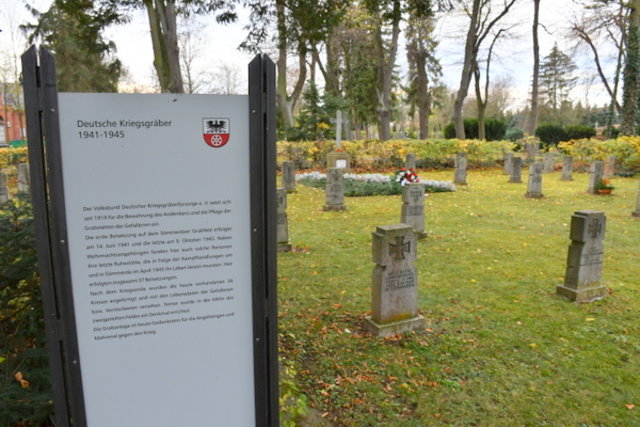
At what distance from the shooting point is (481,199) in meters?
14.0

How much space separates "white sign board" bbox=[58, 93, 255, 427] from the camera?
69.9 inches

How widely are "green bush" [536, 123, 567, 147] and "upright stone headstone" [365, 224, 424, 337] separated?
1416 inches

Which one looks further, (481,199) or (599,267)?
(481,199)

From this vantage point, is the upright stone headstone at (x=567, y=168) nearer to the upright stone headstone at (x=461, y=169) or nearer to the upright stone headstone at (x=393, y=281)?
the upright stone headstone at (x=461, y=169)

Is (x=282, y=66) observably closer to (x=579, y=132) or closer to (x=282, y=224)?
(x=282, y=224)

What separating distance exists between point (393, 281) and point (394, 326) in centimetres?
50

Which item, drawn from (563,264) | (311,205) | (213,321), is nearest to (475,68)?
(311,205)

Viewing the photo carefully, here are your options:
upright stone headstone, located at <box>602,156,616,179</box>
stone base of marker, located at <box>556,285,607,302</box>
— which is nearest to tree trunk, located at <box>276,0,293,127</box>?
stone base of marker, located at <box>556,285,607,302</box>

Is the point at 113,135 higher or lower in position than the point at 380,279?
higher

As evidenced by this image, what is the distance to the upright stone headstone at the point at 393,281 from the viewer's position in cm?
468

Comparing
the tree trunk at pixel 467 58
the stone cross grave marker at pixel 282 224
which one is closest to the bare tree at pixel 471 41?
the tree trunk at pixel 467 58

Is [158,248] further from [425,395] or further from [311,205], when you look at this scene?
[311,205]

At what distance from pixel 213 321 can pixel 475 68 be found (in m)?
37.0

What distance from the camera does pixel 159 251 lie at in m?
1.86
